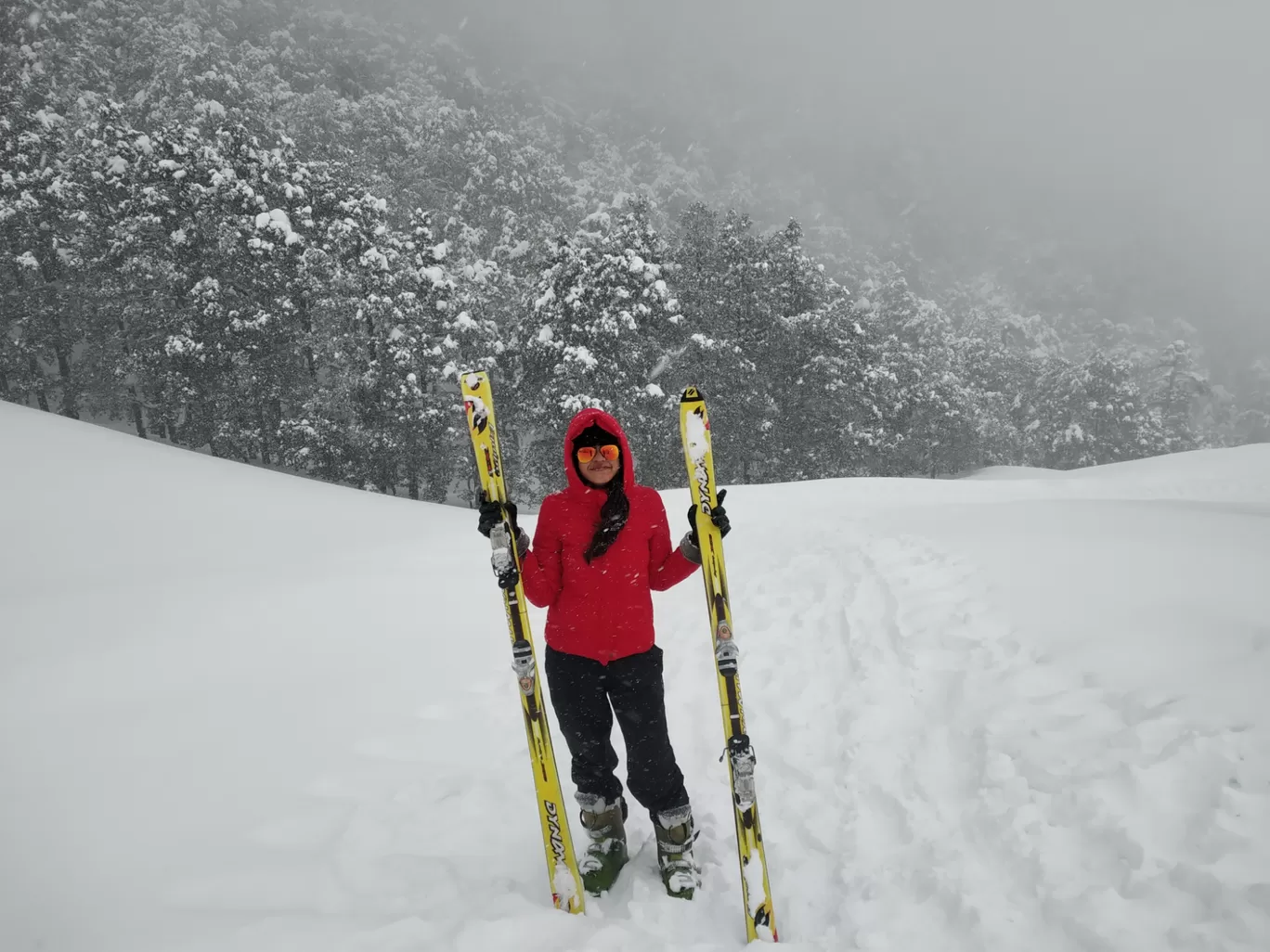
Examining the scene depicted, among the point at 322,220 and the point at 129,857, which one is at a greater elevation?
the point at 322,220

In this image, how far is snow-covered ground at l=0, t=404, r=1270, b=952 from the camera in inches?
104

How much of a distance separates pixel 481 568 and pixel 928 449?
120 feet

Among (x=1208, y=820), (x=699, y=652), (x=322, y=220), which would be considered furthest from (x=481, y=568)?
(x=322, y=220)

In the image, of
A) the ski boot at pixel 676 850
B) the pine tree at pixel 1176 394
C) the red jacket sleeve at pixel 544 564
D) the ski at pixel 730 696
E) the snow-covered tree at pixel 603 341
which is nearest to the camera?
the ski at pixel 730 696

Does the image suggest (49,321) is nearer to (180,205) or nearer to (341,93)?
(180,205)

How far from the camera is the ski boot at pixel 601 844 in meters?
3.04

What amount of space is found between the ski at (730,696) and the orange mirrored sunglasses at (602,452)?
326mm

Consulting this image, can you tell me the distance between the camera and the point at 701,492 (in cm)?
303

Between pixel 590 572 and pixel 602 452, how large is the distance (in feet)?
1.85

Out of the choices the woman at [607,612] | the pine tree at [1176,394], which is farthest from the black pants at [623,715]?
the pine tree at [1176,394]

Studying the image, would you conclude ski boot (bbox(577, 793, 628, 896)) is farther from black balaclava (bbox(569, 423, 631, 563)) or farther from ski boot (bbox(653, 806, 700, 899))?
black balaclava (bbox(569, 423, 631, 563))

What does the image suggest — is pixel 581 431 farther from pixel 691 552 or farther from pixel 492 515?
pixel 691 552

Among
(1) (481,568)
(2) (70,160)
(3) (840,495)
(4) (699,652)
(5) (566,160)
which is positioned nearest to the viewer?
(4) (699,652)

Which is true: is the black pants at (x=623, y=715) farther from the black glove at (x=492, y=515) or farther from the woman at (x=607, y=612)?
the black glove at (x=492, y=515)
